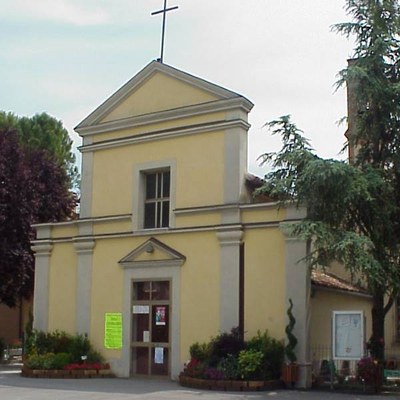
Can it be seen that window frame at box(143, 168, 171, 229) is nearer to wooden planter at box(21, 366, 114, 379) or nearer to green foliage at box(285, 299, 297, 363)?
wooden planter at box(21, 366, 114, 379)

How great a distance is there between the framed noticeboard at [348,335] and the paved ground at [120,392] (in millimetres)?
1085

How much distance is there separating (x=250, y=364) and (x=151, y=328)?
4.46 meters

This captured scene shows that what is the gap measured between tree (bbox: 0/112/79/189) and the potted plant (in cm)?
2846

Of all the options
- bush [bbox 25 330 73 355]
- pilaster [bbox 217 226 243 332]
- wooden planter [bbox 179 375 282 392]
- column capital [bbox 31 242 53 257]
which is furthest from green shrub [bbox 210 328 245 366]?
column capital [bbox 31 242 53 257]

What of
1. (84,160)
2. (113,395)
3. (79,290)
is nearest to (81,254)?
(79,290)

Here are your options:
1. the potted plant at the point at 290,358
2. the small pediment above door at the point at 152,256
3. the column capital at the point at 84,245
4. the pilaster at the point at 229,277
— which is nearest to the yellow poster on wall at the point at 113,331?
the small pediment above door at the point at 152,256

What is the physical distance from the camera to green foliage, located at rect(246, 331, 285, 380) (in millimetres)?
18594

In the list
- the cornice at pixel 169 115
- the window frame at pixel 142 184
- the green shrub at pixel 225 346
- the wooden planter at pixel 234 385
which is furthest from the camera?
the window frame at pixel 142 184

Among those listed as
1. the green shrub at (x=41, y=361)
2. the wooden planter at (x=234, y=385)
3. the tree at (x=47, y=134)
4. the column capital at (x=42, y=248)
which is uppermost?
the tree at (x=47, y=134)

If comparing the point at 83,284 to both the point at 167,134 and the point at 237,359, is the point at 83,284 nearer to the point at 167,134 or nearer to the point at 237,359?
the point at 167,134

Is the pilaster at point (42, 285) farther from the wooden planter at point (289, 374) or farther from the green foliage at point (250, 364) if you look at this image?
the wooden planter at point (289, 374)

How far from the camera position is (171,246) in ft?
71.4

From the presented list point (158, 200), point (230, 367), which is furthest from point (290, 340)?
point (158, 200)

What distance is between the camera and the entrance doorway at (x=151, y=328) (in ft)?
70.8
